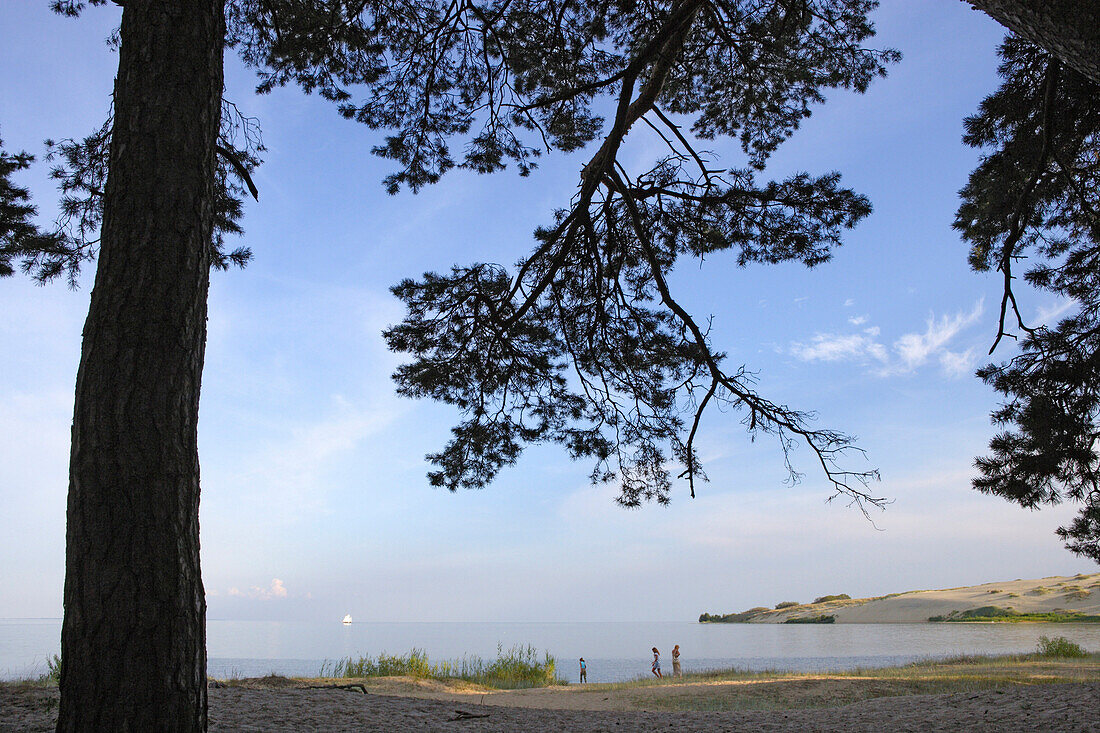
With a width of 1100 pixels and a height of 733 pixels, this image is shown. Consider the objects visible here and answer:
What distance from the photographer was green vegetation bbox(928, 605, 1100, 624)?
32.0m

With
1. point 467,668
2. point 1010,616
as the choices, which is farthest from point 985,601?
point 467,668

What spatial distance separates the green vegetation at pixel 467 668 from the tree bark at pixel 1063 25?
9.26 metres

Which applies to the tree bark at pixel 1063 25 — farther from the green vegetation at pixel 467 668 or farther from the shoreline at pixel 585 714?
the green vegetation at pixel 467 668

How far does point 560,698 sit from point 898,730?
424cm

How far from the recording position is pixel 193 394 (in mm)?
2402

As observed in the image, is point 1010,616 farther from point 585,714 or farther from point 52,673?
point 52,673

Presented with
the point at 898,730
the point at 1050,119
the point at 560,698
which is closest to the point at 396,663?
the point at 560,698

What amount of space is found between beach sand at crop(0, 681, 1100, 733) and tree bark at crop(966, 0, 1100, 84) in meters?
3.22

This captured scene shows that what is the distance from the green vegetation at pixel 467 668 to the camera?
31.0ft

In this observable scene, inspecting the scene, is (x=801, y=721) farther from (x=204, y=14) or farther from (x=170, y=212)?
(x=204, y=14)

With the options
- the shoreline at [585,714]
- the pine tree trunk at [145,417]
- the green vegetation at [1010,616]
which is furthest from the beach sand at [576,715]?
the green vegetation at [1010,616]

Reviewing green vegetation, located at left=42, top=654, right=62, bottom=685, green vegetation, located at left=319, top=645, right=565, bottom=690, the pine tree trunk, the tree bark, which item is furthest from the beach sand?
green vegetation, located at left=319, top=645, right=565, bottom=690

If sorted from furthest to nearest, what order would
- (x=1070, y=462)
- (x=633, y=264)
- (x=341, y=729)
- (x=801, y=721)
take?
(x=633, y=264), (x=1070, y=462), (x=801, y=721), (x=341, y=729)

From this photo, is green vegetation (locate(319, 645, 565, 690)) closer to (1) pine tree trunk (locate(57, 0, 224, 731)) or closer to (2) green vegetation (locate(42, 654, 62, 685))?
(2) green vegetation (locate(42, 654, 62, 685))
